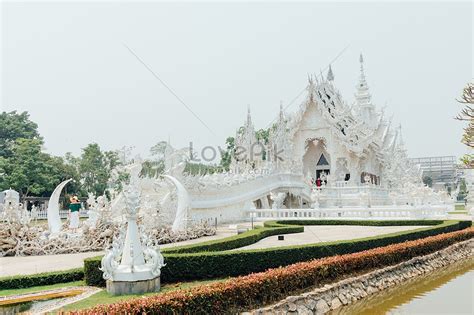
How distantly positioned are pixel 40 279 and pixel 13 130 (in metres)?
32.5

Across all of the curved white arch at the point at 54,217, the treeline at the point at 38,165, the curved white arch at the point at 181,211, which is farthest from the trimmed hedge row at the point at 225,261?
the treeline at the point at 38,165

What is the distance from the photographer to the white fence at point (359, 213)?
789 inches

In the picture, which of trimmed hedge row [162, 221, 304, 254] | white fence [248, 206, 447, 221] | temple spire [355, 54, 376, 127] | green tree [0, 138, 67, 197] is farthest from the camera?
temple spire [355, 54, 376, 127]

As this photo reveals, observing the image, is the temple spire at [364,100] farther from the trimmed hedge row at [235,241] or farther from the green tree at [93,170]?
the trimmed hedge row at [235,241]

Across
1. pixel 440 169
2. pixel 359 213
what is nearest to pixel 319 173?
pixel 359 213

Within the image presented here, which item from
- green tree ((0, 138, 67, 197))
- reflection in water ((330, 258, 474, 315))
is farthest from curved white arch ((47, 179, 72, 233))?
green tree ((0, 138, 67, 197))

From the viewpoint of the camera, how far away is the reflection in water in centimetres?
824

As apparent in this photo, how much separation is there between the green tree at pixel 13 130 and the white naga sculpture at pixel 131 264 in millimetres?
31316

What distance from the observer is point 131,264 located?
679cm

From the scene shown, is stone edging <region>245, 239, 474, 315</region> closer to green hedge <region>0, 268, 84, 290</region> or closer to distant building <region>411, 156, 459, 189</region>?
green hedge <region>0, 268, 84, 290</region>

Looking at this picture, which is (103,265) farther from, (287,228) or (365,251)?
(287,228)

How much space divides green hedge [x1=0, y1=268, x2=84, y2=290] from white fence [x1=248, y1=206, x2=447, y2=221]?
545 inches

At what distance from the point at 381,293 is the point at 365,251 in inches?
38.7

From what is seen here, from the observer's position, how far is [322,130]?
33.9 meters
